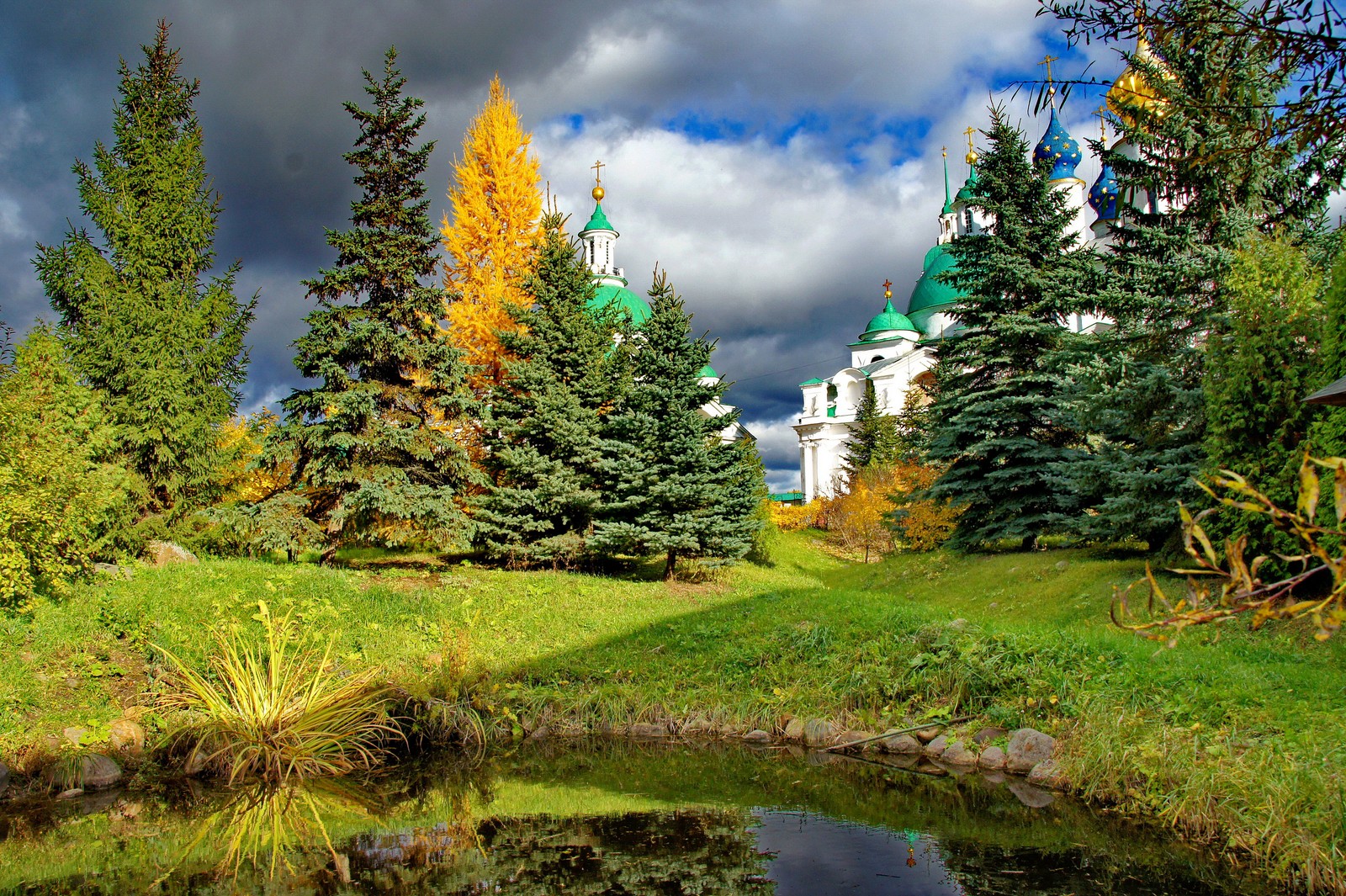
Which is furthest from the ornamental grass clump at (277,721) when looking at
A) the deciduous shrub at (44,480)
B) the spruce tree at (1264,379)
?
the spruce tree at (1264,379)

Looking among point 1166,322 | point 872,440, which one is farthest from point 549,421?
point 872,440

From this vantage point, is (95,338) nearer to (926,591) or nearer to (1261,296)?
(926,591)

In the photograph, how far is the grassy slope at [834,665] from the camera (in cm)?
505

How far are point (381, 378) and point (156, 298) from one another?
12.4 ft

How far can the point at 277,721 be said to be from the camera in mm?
6660

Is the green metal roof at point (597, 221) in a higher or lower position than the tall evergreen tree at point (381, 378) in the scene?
higher

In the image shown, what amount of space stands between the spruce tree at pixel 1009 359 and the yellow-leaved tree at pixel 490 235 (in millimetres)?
8989

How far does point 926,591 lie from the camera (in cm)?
1495

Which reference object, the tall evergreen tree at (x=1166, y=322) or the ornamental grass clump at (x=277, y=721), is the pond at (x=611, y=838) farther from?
the tall evergreen tree at (x=1166, y=322)

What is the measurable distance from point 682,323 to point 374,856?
36.9 feet

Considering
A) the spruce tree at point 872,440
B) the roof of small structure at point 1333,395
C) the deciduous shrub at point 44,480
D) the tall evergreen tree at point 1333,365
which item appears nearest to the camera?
the roof of small structure at point 1333,395

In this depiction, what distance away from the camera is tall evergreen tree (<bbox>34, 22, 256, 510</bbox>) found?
12.8 metres

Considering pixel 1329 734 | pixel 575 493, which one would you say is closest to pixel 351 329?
pixel 575 493

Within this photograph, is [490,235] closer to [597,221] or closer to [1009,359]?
[1009,359]
